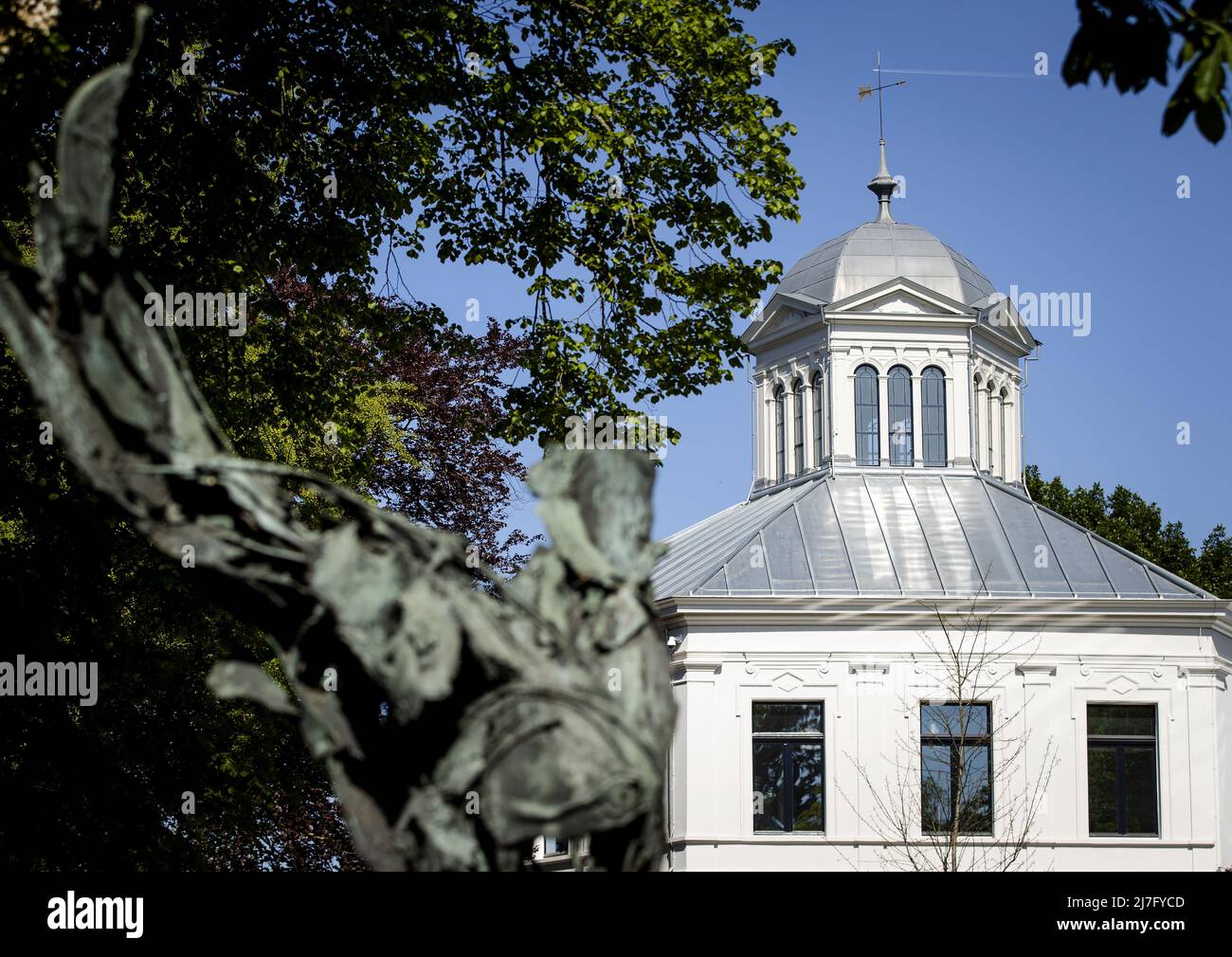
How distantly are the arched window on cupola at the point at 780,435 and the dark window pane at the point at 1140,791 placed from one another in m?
12.0

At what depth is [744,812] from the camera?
32.3m

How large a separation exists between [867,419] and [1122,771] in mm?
10779

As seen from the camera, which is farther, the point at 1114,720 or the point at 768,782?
the point at 1114,720

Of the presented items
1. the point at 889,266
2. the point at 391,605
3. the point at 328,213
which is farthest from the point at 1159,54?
the point at 889,266

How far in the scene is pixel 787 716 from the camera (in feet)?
108

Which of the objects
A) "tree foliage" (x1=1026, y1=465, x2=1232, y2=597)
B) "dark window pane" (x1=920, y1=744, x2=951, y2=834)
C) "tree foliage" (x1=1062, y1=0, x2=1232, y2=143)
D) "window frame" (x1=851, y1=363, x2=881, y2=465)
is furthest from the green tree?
"tree foliage" (x1=1026, y1=465, x2=1232, y2=597)

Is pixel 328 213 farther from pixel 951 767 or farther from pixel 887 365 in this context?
pixel 887 365

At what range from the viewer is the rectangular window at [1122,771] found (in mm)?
32812

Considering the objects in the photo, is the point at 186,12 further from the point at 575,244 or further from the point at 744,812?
the point at 744,812

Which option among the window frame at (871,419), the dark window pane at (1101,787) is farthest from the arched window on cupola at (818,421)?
the dark window pane at (1101,787)

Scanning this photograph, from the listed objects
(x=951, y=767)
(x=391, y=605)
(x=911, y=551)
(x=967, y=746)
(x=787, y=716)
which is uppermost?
(x=911, y=551)

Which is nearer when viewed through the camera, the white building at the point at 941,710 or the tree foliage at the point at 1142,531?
the white building at the point at 941,710

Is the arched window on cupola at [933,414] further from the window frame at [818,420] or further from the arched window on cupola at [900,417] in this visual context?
the window frame at [818,420]

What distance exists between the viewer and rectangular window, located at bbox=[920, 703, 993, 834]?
105ft
